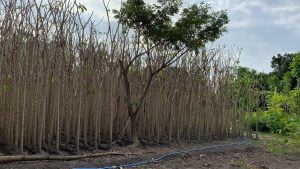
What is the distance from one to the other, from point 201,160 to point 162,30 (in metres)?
2.48

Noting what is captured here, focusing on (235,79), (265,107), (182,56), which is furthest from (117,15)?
(265,107)

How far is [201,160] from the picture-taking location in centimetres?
757

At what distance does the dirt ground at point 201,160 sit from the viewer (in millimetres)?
5716

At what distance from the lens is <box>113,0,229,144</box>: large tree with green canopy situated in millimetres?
8234

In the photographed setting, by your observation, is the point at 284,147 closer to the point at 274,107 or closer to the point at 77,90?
the point at 77,90

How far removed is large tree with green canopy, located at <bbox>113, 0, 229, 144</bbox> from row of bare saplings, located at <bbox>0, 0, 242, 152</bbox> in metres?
0.19

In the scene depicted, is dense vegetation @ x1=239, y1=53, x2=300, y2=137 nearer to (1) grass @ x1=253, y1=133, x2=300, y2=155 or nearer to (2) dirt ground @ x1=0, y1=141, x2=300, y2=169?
(1) grass @ x1=253, y1=133, x2=300, y2=155

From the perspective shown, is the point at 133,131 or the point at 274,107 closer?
the point at 133,131

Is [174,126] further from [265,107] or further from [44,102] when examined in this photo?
[265,107]

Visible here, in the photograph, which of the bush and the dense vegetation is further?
the bush

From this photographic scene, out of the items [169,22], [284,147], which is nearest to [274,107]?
[284,147]

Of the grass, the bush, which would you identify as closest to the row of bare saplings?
the grass

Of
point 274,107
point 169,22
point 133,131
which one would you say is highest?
point 169,22

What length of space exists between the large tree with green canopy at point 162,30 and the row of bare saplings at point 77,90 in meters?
0.19
